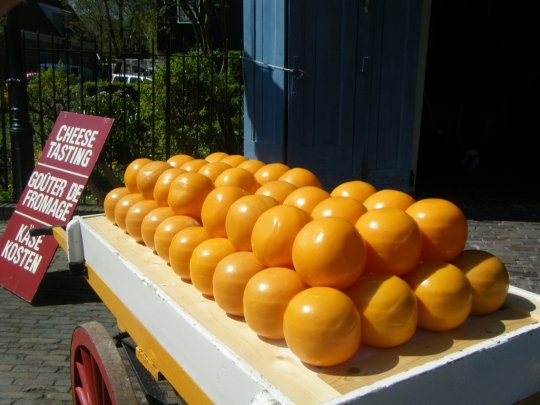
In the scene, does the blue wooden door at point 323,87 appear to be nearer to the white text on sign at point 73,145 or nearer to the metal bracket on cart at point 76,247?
the white text on sign at point 73,145

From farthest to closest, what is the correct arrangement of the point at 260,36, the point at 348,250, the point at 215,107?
the point at 215,107, the point at 260,36, the point at 348,250

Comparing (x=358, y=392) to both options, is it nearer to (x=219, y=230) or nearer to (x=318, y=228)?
(x=318, y=228)

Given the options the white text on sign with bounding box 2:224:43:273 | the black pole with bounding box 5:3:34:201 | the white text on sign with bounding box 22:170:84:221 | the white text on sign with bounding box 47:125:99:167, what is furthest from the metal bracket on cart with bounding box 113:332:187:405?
the black pole with bounding box 5:3:34:201

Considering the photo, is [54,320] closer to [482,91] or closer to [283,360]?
[283,360]

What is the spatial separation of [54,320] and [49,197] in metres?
1.03

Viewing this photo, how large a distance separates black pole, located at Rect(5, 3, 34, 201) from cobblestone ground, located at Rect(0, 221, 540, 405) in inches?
53.9

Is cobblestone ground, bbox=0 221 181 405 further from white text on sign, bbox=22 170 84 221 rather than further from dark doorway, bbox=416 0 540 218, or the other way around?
dark doorway, bbox=416 0 540 218

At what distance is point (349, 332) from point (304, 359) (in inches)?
5.8

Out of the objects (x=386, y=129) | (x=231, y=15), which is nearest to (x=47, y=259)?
(x=386, y=129)

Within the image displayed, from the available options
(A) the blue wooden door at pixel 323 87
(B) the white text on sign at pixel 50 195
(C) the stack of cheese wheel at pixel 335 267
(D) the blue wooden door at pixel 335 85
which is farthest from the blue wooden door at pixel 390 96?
(C) the stack of cheese wheel at pixel 335 267

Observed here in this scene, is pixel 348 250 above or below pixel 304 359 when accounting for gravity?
above

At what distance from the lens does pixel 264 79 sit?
6.48m

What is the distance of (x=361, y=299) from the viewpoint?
5.22ft

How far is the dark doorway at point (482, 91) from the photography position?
10.0m
